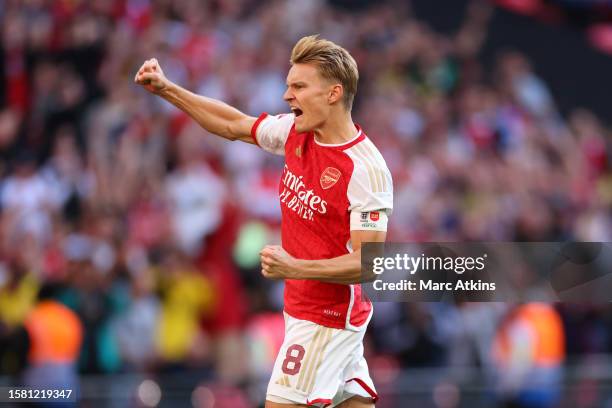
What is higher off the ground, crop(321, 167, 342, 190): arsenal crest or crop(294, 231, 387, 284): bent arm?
crop(321, 167, 342, 190): arsenal crest

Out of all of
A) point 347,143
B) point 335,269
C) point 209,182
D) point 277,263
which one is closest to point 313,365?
point 335,269

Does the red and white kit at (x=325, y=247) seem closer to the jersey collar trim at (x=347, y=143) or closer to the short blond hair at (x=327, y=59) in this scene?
the jersey collar trim at (x=347, y=143)

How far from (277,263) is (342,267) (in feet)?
1.13

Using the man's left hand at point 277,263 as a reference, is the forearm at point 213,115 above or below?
above

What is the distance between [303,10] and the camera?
16188 millimetres

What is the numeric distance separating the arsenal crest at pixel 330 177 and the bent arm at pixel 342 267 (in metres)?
0.27

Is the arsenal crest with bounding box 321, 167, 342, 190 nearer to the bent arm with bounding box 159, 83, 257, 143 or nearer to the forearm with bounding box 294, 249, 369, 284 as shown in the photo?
the forearm with bounding box 294, 249, 369, 284

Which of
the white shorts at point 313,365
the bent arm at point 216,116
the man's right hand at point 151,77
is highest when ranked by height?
the man's right hand at point 151,77

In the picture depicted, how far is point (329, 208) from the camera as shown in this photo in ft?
20.1

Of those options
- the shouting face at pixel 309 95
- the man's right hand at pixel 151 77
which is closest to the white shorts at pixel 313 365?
the shouting face at pixel 309 95

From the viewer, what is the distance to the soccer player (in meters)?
6.06

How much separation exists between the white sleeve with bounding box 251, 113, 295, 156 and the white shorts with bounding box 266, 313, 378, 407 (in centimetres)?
91

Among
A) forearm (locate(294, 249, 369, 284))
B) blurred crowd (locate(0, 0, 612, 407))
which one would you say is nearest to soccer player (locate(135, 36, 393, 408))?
forearm (locate(294, 249, 369, 284))

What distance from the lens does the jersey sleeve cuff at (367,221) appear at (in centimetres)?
602
